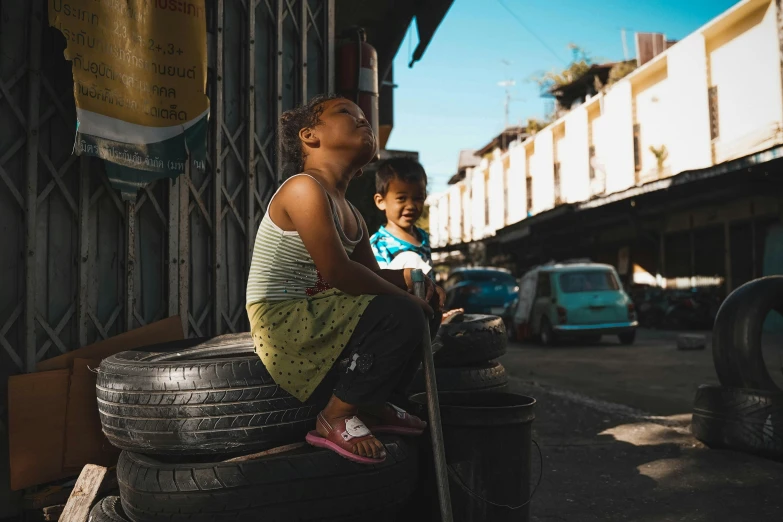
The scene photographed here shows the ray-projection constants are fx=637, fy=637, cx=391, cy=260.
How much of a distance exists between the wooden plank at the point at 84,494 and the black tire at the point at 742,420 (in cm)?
359

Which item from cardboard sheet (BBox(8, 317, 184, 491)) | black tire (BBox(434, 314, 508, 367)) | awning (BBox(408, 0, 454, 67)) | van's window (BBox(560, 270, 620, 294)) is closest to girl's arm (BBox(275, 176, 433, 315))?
black tire (BBox(434, 314, 508, 367))

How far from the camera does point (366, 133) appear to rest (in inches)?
96.7

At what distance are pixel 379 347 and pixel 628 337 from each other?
11.2 m

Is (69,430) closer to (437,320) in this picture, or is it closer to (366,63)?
(437,320)

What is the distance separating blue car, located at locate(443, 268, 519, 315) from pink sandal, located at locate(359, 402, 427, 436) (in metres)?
12.1

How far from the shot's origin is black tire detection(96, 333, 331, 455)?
221 centimetres

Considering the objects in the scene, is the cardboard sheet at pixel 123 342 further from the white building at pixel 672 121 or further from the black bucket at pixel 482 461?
the white building at pixel 672 121

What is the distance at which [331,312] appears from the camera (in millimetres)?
2209

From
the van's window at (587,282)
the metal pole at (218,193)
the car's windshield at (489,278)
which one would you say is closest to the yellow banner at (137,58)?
the metal pole at (218,193)

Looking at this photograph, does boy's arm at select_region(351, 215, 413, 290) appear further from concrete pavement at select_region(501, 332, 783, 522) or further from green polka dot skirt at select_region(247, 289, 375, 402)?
concrete pavement at select_region(501, 332, 783, 522)

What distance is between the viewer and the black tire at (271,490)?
205 cm

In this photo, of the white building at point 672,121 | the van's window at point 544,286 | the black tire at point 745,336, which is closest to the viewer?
the black tire at point 745,336

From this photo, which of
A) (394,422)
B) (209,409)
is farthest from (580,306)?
(209,409)

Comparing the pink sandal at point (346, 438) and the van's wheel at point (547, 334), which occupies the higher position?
the pink sandal at point (346, 438)
